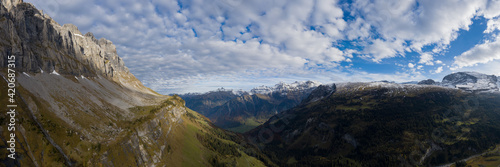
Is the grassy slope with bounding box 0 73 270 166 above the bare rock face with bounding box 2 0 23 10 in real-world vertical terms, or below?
below

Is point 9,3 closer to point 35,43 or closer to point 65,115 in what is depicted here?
point 35,43

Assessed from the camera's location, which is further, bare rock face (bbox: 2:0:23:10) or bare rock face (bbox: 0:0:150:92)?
bare rock face (bbox: 2:0:23:10)

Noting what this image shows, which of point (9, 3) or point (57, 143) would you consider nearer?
point (57, 143)

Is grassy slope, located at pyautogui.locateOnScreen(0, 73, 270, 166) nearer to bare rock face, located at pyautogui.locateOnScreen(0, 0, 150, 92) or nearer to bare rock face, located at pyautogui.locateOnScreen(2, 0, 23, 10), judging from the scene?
bare rock face, located at pyautogui.locateOnScreen(0, 0, 150, 92)

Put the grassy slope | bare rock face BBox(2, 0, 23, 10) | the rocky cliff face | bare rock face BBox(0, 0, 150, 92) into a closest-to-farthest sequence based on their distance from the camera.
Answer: the grassy slope, the rocky cliff face, bare rock face BBox(0, 0, 150, 92), bare rock face BBox(2, 0, 23, 10)

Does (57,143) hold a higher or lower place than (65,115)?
lower

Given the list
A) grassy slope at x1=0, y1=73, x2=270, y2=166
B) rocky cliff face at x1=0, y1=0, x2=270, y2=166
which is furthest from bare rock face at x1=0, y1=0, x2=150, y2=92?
grassy slope at x1=0, y1=73, x2=270, y2=166

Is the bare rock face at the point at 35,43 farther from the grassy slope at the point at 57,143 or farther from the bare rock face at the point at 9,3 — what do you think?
the grassy slope at the point at 57,143

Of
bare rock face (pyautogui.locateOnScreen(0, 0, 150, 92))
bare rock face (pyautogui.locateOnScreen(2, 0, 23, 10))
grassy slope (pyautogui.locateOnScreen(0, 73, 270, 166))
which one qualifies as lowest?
grassy slope (pyautogui.locateOnScreen(0, 73, 270, 166))

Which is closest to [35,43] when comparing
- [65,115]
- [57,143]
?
[65,115]

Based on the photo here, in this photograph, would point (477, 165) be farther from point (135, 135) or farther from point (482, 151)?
point (135, 135)

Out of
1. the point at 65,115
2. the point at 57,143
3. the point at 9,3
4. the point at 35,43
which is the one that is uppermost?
the point at 9,3
